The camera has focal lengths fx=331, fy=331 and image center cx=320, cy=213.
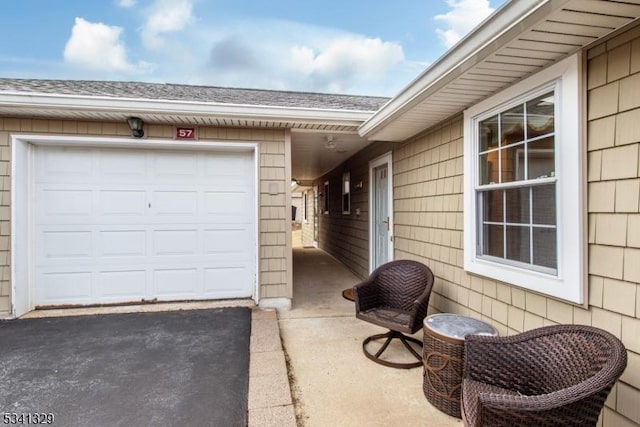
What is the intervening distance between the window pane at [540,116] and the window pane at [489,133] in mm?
372

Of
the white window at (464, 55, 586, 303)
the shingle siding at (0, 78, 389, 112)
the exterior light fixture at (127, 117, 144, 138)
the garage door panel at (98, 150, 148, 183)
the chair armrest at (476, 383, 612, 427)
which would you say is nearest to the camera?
the chair armrest at (476, 383, 612, 427)

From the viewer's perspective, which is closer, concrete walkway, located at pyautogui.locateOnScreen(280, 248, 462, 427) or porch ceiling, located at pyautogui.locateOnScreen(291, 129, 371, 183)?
concrete walkway, located at pyautogui.locateOnScreen(280, 248, 462, 427)

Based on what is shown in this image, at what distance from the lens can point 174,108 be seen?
3.71 metres

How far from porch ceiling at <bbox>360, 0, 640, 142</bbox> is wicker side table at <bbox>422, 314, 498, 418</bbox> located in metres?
1.76

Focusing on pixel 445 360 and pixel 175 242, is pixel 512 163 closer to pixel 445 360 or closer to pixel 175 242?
pixel 445 360

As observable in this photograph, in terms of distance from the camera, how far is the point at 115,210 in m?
4.28

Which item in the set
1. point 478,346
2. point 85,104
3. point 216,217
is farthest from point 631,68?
point 85,104

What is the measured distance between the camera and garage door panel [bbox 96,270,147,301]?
169 inches

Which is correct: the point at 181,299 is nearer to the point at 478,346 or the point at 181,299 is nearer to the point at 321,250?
the point at 478,346

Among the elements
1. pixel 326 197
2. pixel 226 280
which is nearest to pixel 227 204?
pixel 226 280

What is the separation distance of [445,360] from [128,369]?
7.98 ft

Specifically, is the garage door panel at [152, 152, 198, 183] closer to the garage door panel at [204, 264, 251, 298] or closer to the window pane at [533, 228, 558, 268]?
the garage door panel at [204, 264, 251, 298]

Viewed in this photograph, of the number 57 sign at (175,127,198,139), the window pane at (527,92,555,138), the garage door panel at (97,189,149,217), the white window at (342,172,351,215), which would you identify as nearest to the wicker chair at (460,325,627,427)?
the window pane at (527,92,555,138)

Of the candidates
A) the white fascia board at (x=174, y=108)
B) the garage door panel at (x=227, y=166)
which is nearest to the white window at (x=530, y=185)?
the white fascia board at (x=174, y=108)
